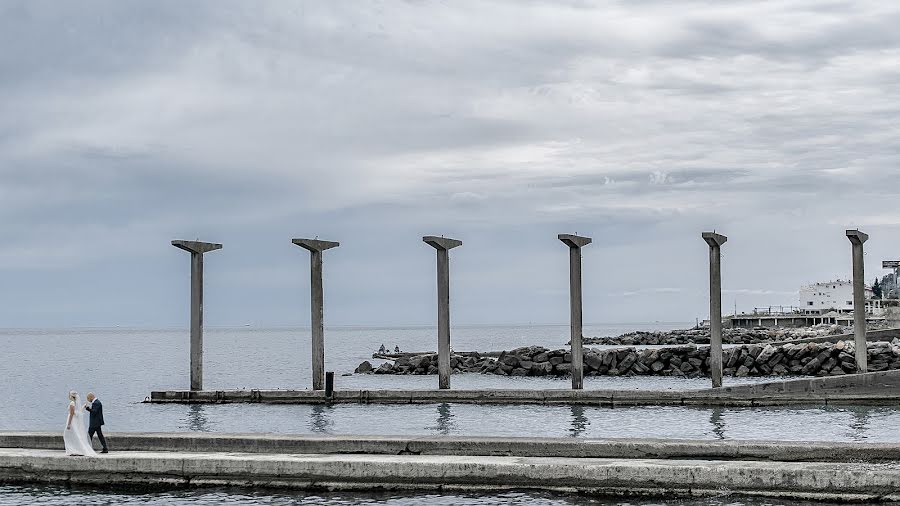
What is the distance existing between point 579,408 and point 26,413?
22.6m

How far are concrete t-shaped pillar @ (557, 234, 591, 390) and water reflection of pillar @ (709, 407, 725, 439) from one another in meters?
3.60

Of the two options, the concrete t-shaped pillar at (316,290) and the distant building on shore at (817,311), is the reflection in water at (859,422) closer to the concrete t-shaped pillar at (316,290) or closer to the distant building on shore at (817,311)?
the concrete t-shaped pillar at (316,290)

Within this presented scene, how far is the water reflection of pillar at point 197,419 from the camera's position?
2689 cm

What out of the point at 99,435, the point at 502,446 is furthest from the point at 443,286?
the point at 99,435

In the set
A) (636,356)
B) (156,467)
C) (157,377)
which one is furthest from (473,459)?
(157,377)

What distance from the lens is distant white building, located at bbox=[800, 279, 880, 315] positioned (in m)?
190

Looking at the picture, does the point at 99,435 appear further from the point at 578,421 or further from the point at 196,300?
the point at 196,300

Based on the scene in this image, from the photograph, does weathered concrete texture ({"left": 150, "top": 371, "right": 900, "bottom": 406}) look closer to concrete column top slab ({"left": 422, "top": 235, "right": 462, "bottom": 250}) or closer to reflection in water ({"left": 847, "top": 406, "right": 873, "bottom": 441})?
reflection in water ({"left": 847, "top": 406, "right": 873, "bottom": 441})

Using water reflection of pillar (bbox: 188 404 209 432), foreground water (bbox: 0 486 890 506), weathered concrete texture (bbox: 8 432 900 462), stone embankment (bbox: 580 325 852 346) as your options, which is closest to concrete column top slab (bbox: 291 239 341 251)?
water reflection of pillar (bbox: 188 404 209 432)

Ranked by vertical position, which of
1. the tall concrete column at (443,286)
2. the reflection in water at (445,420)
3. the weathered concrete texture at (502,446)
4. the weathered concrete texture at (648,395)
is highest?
the tall concrete column at (443,286)

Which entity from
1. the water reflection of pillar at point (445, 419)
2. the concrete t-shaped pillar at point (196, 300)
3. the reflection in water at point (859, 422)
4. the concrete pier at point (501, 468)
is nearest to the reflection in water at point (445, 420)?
the water reflection of pillar at point (445, 419)

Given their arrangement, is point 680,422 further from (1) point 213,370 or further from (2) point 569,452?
(1) point 213,370

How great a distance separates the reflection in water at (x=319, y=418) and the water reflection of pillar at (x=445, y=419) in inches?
102

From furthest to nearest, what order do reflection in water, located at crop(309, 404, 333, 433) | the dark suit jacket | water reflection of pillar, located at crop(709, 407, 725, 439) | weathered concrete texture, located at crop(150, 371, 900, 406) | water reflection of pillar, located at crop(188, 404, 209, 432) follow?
water reflection of pillar, located at crop(188, 404, 209, 432) < weathered concrete texture, located at crop(150, 371, 900, 406) < reflection in water, located at crop(309, 404, 333, 433) < water reflection of pillar, located at crop(709, 407, 725, 439) < the dark suit jacket
